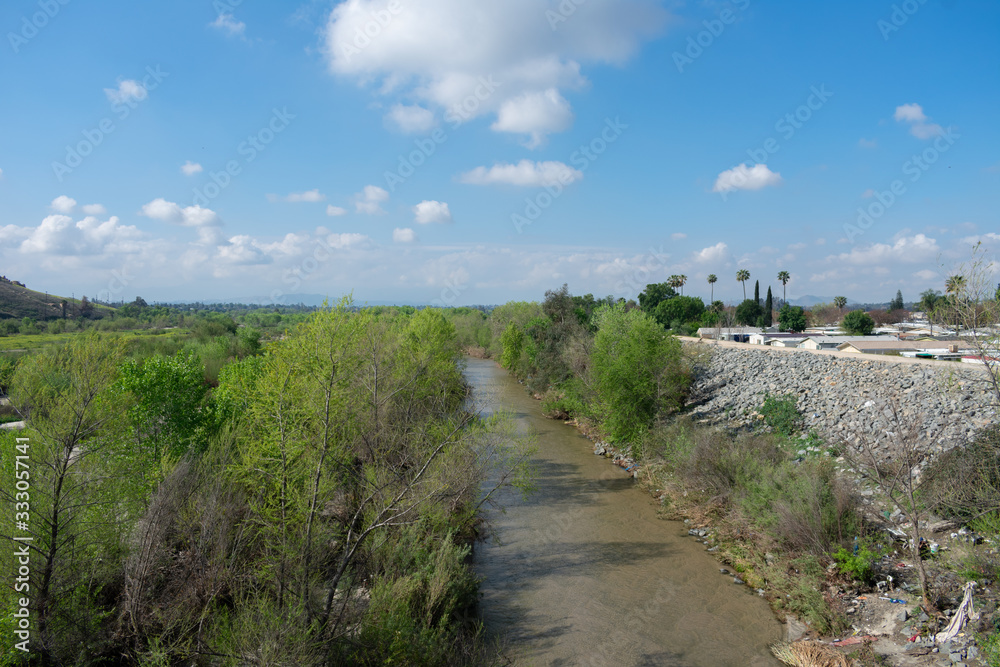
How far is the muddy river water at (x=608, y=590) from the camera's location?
11070mm

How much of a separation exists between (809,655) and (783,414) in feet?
40.5

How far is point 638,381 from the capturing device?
78.3 ft

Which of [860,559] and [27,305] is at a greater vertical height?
[27,305]

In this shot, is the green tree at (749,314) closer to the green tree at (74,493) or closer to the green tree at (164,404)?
the green tree at (164,404)

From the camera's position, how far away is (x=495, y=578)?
14070 mm

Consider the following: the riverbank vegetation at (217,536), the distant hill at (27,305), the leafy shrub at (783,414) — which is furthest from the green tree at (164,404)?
the distant hill at (27,305)

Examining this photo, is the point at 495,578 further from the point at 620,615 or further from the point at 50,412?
the point at 50,412

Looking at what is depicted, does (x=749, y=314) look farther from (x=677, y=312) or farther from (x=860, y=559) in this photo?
(x=860, y=559)

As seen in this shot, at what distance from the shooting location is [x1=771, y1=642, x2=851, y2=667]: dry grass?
9914mm

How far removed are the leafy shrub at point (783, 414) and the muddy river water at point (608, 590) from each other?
633 cm

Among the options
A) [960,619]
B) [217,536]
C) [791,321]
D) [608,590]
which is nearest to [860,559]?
[960,619]

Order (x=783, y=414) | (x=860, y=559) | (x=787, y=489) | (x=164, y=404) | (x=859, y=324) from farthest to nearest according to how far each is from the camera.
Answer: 1. (x=859, y=324)
2. (x=783, y=414)
3. (x=787, y=489)
4. (x=164, y=404)
5. (x=860, y=559)

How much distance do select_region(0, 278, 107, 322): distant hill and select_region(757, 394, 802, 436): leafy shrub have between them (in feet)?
212

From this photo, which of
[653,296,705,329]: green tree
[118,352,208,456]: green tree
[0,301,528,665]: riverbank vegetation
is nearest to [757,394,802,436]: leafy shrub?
[0,301,528,665]: riverbank vegetation
